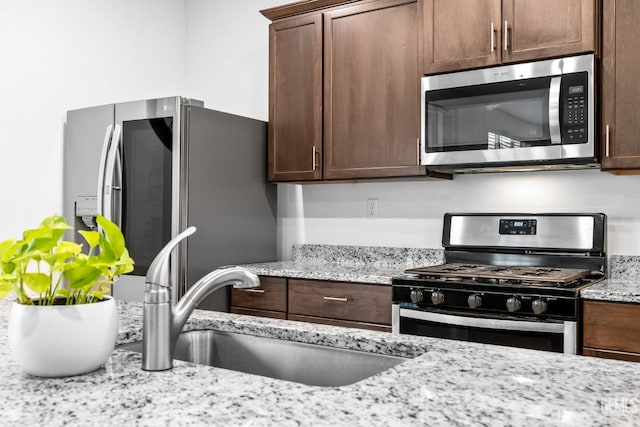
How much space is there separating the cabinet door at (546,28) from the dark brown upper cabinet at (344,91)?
0.49m

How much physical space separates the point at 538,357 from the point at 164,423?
0.74 metres

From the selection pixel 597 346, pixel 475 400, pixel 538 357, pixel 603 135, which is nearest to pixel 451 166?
pixel 603 135

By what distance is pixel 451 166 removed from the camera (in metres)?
2.94

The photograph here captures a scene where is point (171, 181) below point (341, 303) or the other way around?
the other way around

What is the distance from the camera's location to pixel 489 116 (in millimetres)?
2805

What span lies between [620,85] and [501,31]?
581 mm

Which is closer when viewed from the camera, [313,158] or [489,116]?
[489,116]

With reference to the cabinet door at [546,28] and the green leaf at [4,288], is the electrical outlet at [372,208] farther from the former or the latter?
the green leaf at [4,288]

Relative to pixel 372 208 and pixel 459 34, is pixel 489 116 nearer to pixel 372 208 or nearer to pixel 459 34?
pixel 459 34

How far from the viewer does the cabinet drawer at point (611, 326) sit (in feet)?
7.27

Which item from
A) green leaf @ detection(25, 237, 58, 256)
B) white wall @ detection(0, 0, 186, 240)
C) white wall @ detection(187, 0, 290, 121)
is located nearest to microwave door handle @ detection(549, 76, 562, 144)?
white wall @ detection(187, 0, 290, 121)

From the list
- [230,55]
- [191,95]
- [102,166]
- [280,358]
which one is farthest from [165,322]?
[191,95]

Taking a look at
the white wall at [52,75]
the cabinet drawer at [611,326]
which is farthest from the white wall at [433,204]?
the white wall at [52,75]

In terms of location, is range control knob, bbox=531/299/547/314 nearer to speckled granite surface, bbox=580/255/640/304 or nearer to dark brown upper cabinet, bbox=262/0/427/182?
speckled granite surface, bbox=580/255/640/304
